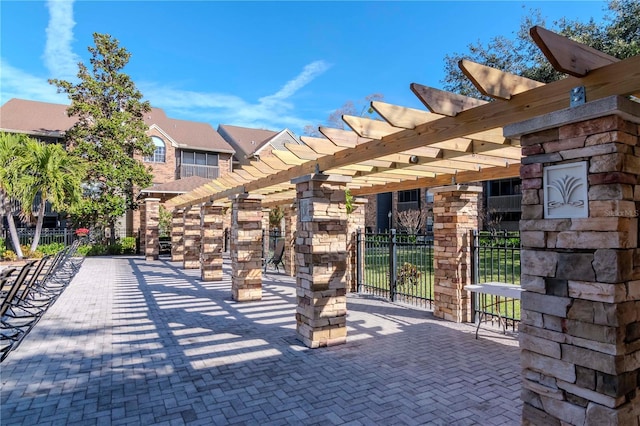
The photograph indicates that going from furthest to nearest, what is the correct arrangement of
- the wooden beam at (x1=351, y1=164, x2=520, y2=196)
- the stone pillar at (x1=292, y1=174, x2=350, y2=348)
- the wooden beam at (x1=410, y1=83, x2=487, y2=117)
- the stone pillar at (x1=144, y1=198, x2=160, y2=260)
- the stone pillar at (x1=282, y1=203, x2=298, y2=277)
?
the stone pillar at (x1=144, y1=198, x2=160, y2=260) → the stone pillar at (x1=282, y1=203, x2=298, y2=277) → the wooden beam at (x1=351, y1=164, x2=520, y2=196) → the stone pillar at (x1=292, y1=174, x2=350, y2=348) → the wooden beam at (x1=410, y1=83, x2=487, y2=117)

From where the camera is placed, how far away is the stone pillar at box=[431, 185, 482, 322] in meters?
6.34

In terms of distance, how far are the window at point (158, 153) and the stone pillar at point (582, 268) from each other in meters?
24.8

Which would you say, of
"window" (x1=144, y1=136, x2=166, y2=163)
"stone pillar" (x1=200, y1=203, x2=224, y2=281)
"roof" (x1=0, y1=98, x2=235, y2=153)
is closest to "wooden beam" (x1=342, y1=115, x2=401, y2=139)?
"stone pillar" (x1=200, y1=203, x2=224, y2=281)

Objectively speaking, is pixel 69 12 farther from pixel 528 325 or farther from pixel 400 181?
pixel 528 325

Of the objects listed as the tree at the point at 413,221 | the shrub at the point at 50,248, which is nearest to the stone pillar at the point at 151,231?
the shrub at the point at 50,248

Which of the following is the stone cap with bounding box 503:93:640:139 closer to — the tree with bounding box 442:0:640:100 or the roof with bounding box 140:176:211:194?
the tree with bounding box 442:0:640:100

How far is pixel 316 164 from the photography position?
205 inches

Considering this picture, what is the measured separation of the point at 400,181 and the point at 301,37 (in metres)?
11.3

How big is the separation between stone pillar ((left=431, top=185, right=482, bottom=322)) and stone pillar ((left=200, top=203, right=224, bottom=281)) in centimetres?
656

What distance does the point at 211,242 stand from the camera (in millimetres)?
10797

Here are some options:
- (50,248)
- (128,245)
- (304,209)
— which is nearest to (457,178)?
(304,209)

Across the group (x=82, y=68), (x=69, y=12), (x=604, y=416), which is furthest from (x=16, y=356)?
(x=82, y=68)

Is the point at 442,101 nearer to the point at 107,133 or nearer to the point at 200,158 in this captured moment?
the point at 107,133

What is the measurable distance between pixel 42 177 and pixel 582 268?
17480 mm
